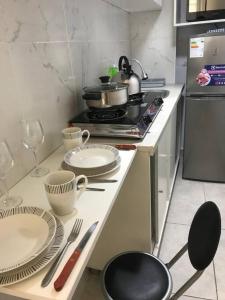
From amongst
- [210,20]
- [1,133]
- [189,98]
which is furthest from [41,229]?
[210,20]

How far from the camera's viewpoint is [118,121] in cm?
126

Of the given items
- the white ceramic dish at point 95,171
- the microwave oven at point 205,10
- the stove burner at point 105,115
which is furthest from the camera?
the microwave oven at point 205,10

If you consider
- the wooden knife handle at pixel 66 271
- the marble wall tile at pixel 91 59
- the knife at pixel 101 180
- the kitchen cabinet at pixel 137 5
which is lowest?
the wooden knife handle at pixel 66 271

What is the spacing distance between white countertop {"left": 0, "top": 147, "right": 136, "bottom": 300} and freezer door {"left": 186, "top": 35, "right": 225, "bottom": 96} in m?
1.27

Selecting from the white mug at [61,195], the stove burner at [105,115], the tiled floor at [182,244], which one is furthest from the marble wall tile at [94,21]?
the tiled floor at [182,244]

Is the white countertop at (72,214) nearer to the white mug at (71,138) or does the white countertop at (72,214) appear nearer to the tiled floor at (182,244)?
the white mug at (71,138)

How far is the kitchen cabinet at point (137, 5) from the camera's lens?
1.94 metres

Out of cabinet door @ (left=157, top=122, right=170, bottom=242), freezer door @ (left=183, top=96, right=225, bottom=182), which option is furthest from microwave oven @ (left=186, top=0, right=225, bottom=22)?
cabinet door @ (left=157, top=122, right=170, bottom=242)

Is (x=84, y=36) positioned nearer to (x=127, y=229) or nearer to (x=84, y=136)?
(x=84, y=136)

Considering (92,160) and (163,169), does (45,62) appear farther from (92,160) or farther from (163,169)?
(163,169)

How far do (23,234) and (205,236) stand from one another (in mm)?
558

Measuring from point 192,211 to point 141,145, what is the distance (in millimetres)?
1086

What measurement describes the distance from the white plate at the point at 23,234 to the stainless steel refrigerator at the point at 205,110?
178cm

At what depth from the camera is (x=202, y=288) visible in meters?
1.37
